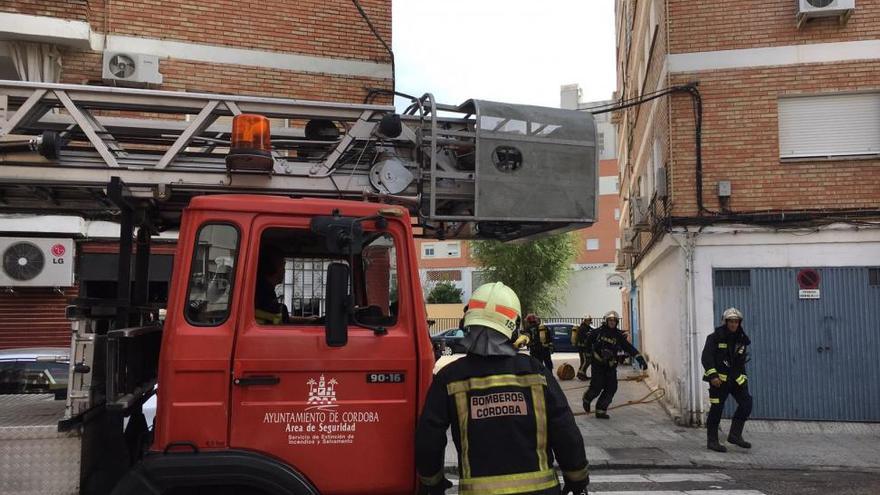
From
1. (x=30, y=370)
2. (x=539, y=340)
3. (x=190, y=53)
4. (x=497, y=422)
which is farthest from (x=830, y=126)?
(x=30, y=370)

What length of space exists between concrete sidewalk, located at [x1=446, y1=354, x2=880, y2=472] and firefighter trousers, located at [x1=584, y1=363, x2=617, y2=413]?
0.26 meters

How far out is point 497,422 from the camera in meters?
2.93

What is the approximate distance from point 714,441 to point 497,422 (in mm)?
6922

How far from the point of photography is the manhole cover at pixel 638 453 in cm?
850

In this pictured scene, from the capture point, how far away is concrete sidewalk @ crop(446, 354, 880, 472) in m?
8.22

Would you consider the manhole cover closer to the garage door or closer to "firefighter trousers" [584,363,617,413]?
"firefighter trousers" [584,363,617,413]

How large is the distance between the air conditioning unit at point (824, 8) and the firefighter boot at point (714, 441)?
6.14 metres

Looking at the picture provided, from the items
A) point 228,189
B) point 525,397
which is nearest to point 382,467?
point 525,397

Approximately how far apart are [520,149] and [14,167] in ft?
8.71

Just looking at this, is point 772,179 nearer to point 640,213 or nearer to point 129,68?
point 640,213

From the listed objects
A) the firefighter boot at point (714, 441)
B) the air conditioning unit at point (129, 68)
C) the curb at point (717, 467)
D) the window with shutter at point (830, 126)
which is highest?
the air conditioning unit at point (129, 68)

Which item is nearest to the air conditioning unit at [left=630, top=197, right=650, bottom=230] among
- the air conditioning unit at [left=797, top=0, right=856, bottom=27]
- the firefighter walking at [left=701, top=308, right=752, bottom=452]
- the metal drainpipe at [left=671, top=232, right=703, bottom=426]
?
the metal drainpipe at [left=671, top=232, right=703, bottom=426]

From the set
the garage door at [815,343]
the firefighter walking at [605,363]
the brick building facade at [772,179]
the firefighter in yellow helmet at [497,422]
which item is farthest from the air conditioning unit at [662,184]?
the firefighter in yellow helmet at [497,422]

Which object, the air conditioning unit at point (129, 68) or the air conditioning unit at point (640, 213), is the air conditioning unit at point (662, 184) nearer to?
the air conditioning unit at point (640, 213)
